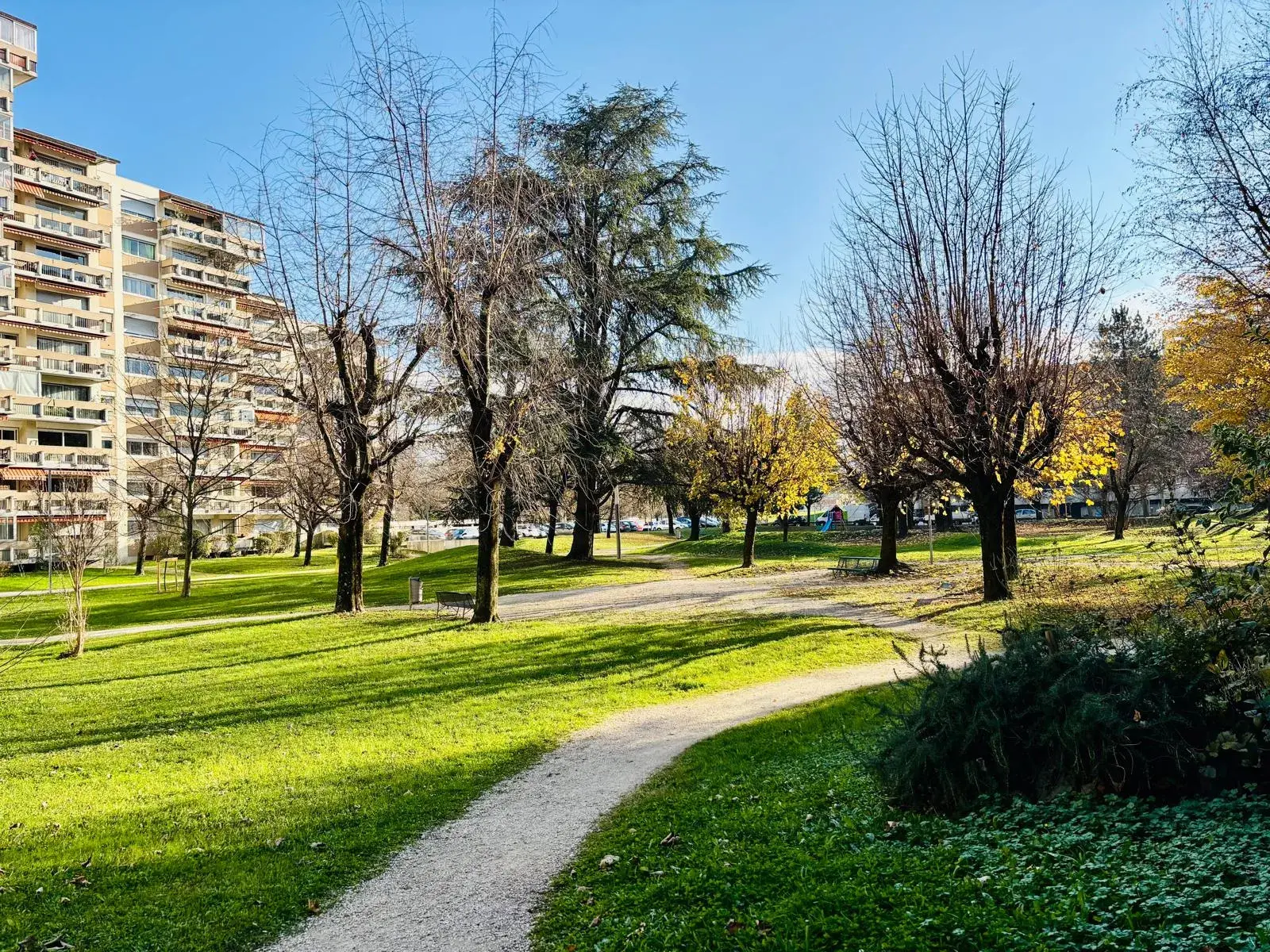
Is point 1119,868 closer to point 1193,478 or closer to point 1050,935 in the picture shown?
point 1050,935

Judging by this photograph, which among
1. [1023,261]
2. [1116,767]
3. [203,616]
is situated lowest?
→ [203,616]

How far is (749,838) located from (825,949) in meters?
1.69

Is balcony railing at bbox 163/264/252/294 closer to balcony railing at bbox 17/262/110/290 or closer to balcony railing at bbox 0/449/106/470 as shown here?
balcony railing at bbox 17/262/110/290

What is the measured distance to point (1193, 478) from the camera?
47625mm

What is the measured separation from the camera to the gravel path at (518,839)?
4.84m

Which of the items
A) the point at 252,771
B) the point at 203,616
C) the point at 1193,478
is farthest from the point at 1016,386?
the point at 1193,478

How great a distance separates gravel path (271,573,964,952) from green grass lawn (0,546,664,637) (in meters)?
14.7

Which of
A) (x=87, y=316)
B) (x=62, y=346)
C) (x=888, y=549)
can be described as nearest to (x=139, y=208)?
(x=87, y=316)

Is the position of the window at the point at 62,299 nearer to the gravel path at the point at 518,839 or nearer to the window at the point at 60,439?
the window at the point at 60,439

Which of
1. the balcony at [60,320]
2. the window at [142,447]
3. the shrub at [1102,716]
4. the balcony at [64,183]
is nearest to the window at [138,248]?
the balcony at [64,183]

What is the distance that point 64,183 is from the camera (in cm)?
5312

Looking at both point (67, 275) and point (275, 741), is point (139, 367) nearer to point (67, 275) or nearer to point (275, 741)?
point (67, 275)

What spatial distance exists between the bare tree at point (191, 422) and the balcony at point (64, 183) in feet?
33.5

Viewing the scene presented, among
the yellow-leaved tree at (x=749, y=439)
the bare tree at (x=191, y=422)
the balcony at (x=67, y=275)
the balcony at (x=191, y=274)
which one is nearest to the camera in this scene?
the yellow-leaved tree at (x=749, y=439)
